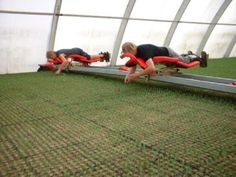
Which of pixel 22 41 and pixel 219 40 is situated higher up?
pixel 219 40

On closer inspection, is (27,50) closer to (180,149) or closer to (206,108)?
(206,108)

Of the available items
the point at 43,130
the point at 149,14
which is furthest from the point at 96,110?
the point at 149,14

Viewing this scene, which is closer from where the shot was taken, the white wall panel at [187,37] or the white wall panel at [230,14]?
the white wall panel at [187,37]

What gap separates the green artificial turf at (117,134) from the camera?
7.18 feet

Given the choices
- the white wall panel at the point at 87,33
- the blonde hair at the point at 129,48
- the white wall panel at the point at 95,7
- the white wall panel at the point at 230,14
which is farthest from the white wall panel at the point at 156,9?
the blonde hair at the point at 129,48

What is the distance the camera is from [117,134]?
2.90m

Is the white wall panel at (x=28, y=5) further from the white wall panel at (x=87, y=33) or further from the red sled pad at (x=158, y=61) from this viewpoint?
the red sled pad at (x=158, y=61)

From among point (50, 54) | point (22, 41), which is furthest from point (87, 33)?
point (50, 54)

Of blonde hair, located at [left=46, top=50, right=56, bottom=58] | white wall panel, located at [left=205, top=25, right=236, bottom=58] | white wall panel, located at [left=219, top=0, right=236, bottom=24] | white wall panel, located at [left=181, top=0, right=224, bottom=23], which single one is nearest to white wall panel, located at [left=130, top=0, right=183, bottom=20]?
white wall panel, located at [left=181, top=0, right=224, bottom=23]

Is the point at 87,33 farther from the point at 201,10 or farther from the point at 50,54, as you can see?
the point at 201,10

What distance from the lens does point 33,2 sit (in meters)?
8.09

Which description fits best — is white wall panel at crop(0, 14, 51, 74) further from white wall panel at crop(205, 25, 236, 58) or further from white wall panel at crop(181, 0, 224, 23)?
white wall panel at crop(205, 25, 236, 58)

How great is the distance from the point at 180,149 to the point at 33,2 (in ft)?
23.2

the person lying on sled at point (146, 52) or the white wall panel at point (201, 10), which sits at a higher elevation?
the white wall panel at point (201, 10)
